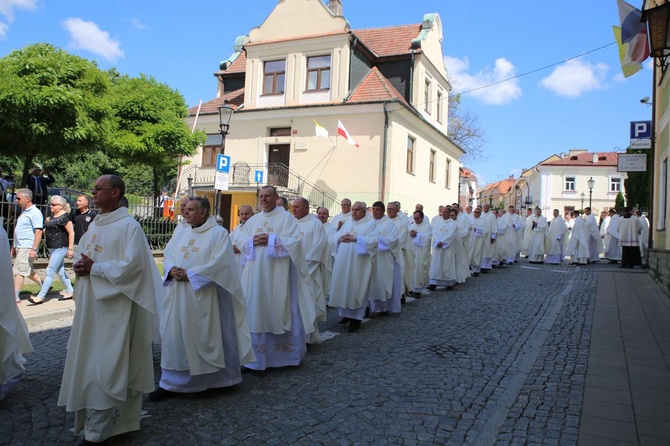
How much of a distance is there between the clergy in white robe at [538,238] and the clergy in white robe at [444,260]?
888 cm

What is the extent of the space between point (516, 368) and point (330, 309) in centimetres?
421

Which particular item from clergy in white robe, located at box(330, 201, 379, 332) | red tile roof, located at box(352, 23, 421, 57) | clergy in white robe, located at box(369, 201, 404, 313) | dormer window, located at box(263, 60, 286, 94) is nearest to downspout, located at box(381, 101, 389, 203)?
red tile roof, located at box(352, 23, 421, 57)

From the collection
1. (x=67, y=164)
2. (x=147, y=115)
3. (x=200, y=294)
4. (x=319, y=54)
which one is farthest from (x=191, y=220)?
(x=67, y=164)

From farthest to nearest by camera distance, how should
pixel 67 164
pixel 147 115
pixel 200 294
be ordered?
1. pixel 67 164
2. pixel 147 115
3. pixel 200 294

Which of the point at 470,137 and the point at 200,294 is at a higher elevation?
the point at 470,137

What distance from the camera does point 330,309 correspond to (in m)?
Answer: 9.34

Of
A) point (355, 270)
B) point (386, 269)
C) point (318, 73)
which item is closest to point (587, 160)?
point (318, 73)

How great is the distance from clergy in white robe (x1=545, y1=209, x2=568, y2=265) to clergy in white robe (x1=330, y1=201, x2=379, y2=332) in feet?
44.8

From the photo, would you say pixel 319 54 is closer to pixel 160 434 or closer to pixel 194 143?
pixel 194 143

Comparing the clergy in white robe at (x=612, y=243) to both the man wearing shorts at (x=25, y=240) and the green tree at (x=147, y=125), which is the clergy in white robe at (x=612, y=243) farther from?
the man wearing shorts at (x=25, y=240)

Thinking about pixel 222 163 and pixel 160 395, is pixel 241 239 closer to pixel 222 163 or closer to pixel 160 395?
pixel 160 395

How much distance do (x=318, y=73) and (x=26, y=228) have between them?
17785 mm

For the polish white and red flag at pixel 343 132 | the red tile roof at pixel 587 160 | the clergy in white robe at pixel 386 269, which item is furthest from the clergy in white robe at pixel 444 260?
the red tile roof at pixel 587 160

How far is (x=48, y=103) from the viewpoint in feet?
38.1
